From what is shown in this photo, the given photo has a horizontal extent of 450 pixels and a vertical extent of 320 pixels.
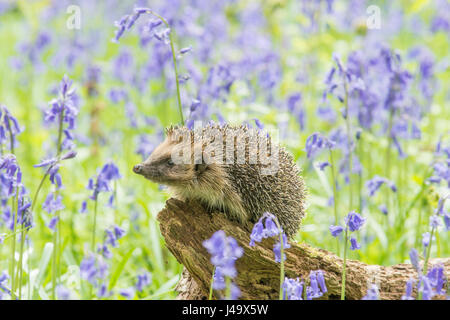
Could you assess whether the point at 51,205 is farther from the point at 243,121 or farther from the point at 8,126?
the point at 243,121

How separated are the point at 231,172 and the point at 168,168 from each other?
0.53 metres

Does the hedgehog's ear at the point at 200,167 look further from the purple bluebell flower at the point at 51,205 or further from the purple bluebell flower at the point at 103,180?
the purple bluebell flower at the point at 51,205

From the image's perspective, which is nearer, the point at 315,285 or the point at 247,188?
the point at 315,285

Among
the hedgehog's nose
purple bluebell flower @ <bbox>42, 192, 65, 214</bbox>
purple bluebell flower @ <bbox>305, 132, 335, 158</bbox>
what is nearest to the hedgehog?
the hedgehog's nose

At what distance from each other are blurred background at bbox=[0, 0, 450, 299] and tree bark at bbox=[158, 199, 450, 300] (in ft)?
2.32

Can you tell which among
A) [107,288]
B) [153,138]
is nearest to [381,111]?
[153,138]

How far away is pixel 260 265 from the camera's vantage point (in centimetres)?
437

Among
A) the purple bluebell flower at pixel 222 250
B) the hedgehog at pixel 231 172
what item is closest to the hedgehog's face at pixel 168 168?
the hedgehog at pixel 231 172

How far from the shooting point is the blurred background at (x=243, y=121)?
576cm

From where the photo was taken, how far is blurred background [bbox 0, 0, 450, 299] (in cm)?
576

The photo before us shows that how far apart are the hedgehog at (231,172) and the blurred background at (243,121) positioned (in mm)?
502

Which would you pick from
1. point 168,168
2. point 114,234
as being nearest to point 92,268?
point 114,234

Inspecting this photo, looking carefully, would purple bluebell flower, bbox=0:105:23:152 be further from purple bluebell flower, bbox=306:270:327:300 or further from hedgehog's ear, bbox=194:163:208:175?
purple bluebell flower, bbox=306:270:327:300
